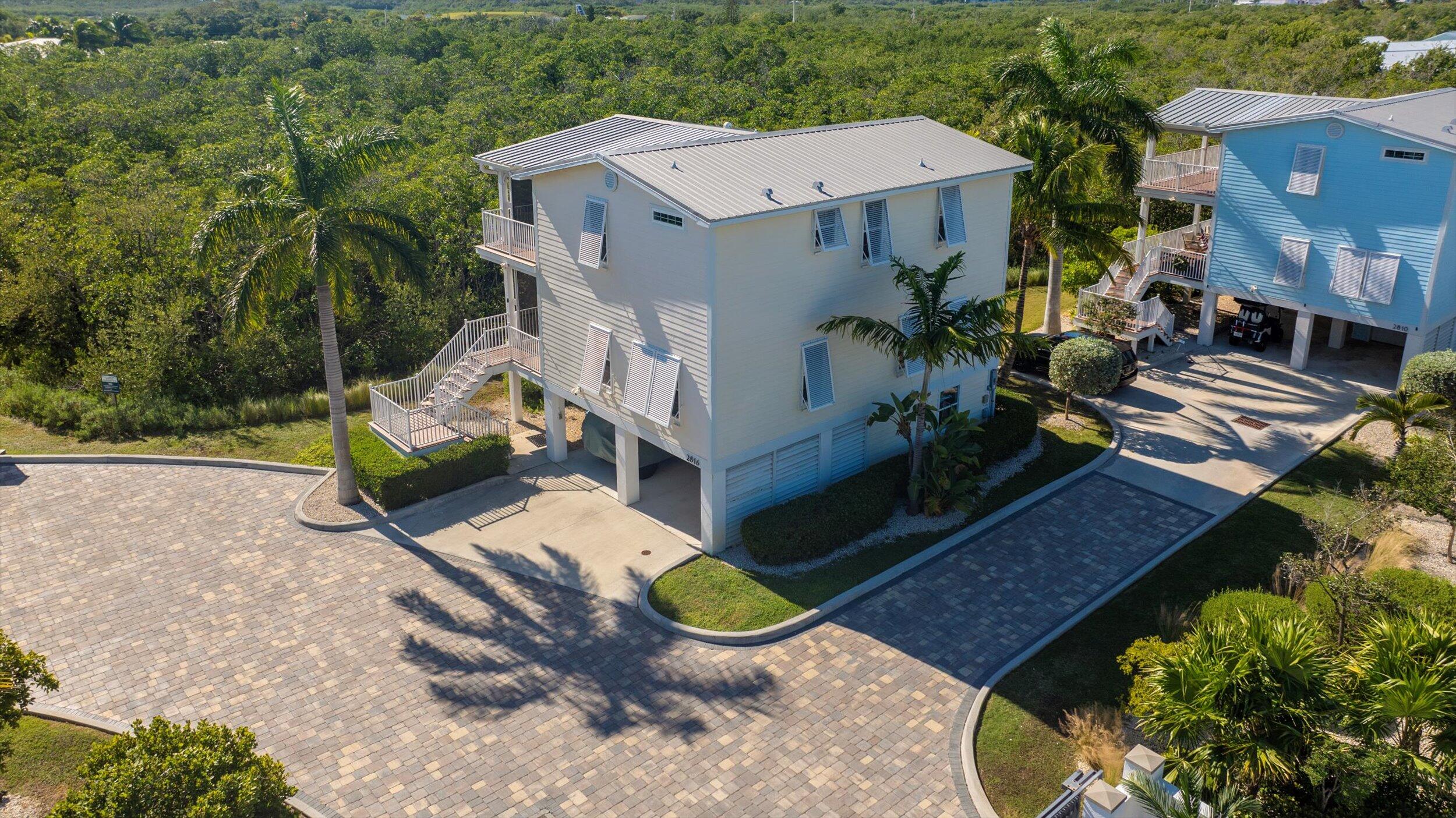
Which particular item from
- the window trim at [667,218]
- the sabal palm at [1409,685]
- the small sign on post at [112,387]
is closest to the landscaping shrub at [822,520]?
the window trim at [667,218]

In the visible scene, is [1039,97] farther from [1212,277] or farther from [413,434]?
[413,434]

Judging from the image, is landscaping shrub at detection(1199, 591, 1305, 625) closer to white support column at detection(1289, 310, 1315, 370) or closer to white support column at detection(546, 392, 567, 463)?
white support column at detection(546, 392, 567, 463)

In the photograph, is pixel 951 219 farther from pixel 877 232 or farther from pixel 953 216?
pixel 877 232

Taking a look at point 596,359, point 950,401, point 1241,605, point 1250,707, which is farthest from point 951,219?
point 1250,707

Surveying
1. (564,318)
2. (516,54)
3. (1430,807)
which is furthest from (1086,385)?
(516,54)

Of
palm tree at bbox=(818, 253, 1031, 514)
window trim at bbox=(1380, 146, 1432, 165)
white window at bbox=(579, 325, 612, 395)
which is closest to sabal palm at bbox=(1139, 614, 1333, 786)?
palm tree at bbox=(818, 253, 1031, 514)

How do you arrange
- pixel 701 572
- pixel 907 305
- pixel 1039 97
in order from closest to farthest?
pixel 701 572 → pixel 907 305 → pixel 1039 97
